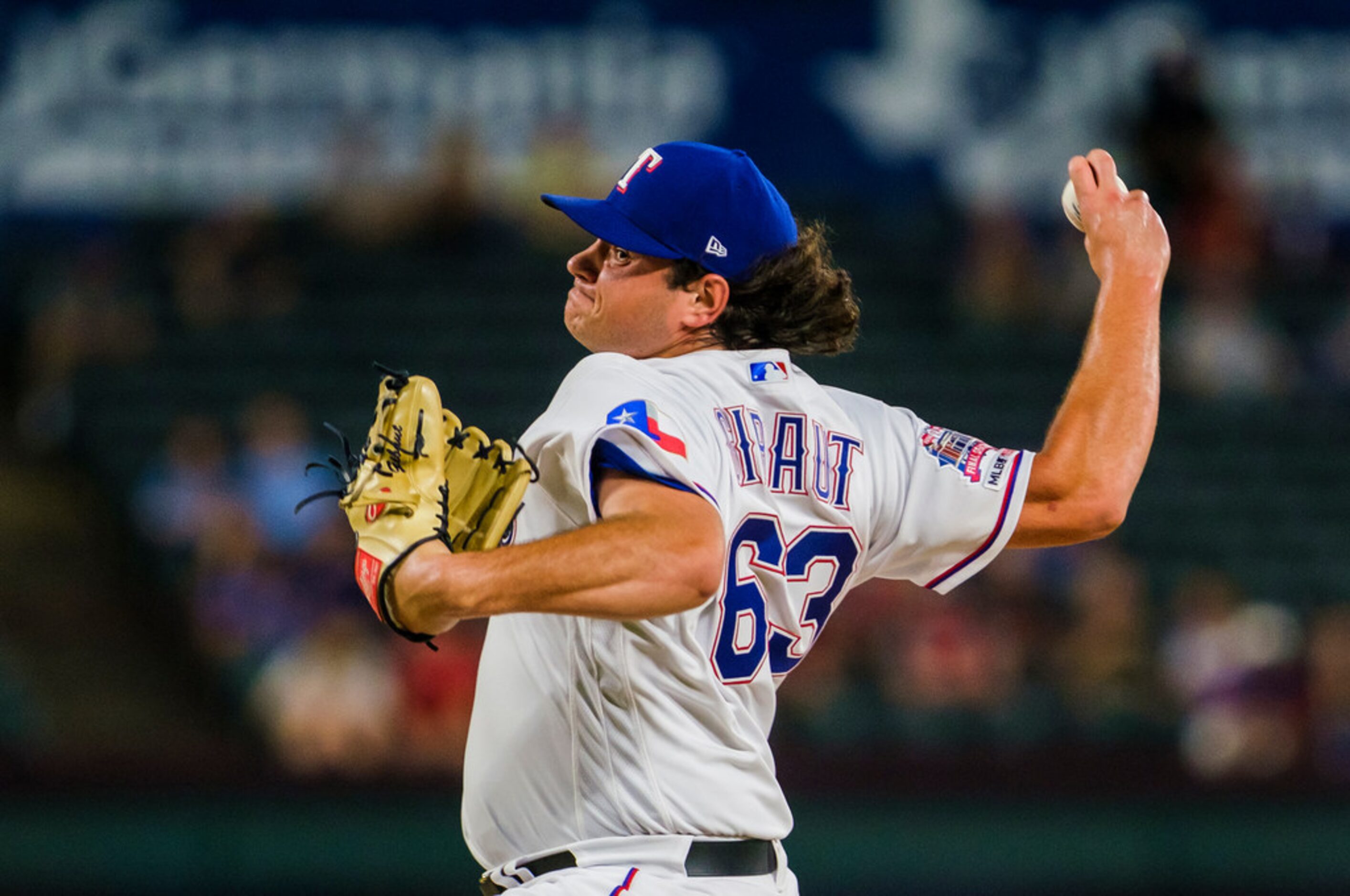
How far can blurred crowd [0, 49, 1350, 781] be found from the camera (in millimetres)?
7641

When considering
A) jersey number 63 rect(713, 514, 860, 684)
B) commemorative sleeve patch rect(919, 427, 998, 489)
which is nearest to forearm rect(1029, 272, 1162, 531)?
commemorative sleeve patch rect(919, 427, 998, 489)

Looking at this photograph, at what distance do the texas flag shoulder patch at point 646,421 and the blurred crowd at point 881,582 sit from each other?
14.7 feet

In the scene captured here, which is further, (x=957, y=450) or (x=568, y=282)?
(x=568, y=282)

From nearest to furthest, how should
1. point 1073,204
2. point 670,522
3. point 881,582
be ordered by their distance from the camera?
point 670,522 < point 1073,204 < point 881,582

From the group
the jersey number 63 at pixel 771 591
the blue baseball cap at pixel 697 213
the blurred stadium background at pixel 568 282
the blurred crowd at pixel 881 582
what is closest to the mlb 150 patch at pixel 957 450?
the jersey number 63 at pixel 771 591

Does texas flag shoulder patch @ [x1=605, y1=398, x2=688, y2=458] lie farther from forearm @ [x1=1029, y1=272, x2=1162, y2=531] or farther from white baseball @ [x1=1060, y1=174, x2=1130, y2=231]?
white baseball @ [x1=1060, y1=174, x2=1130, y2=231]

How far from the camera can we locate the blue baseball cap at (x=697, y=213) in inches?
115

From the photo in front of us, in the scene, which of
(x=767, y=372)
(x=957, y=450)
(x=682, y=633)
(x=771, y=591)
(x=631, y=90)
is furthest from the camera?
(x=631, y=90)

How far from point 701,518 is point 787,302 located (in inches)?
30.5

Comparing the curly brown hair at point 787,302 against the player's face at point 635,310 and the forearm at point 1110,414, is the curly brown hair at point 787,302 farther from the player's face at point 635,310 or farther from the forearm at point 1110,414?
the forearm at point 1110,414

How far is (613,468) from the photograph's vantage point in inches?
97.1

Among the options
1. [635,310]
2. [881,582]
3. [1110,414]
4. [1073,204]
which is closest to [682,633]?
[635,310]

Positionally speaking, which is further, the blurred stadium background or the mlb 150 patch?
the blurred stadium background

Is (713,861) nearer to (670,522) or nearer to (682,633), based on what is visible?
(682,633)
